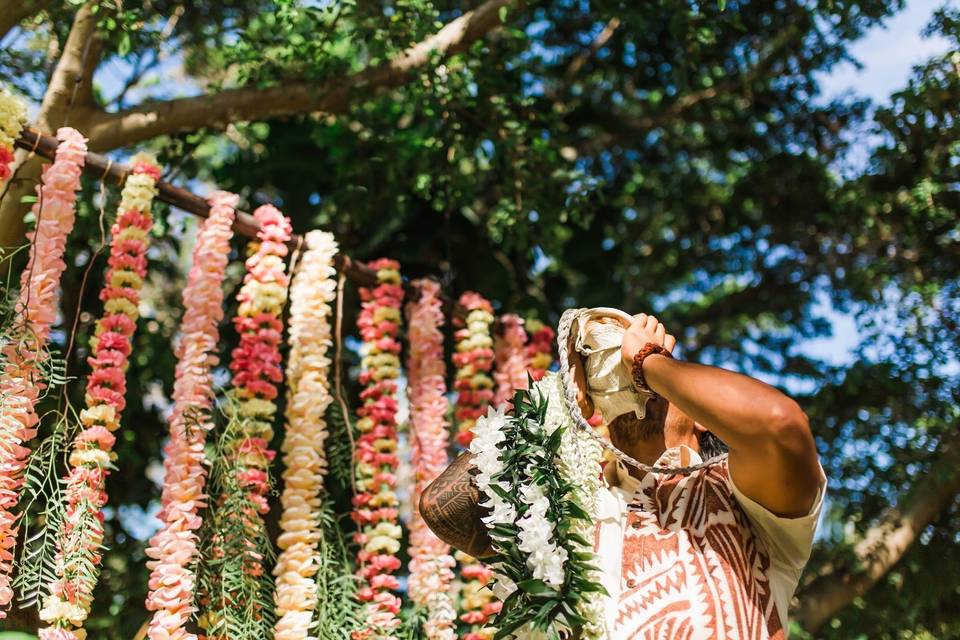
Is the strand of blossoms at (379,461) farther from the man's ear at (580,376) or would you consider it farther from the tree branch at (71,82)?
the tree branch at (71,82)

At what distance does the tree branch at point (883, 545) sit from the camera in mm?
4559

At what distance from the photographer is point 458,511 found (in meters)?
2.56

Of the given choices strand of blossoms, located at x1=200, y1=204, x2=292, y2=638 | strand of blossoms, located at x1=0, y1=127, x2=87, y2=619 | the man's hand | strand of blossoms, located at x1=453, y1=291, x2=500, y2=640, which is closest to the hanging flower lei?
the man's hand

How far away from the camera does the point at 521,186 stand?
446cm

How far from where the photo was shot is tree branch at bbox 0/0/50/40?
3717 mm

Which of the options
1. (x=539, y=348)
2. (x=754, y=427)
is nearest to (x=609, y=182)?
(x=539, y=348)

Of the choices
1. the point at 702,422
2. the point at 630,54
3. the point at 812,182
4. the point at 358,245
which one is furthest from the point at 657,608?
the point at 630,54

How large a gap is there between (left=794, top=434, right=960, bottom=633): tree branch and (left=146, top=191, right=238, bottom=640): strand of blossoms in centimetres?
306

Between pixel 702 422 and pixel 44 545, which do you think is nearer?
pixel 702 422

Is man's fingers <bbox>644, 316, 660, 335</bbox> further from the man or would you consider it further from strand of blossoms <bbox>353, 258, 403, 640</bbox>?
strand of blossoms <bbox>353, 258, 403, 640</bbox>

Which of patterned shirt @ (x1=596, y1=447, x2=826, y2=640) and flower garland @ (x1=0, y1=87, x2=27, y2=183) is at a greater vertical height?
flower garland @ (x1=0, y1=87, x2=27, y2=183)

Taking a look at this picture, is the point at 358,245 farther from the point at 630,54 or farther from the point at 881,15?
the point at 881,15

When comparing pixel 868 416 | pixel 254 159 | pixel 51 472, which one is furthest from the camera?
pixel 254 159

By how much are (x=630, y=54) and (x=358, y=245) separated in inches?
81.8
